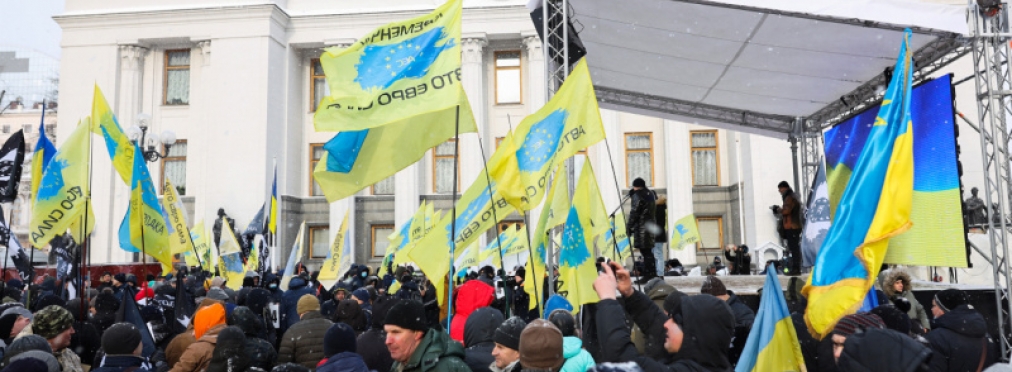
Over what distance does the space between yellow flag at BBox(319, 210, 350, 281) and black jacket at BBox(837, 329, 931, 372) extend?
9870mm

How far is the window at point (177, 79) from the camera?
29.8 metres

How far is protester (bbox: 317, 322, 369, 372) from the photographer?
426 cm

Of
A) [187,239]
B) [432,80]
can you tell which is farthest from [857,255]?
[187,239]

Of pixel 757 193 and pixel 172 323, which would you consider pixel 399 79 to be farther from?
pixel 757 193

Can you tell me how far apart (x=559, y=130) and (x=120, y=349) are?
11.9 ft

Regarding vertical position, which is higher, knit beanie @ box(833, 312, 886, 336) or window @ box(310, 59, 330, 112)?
window @ box(310, 59, 330, 112)

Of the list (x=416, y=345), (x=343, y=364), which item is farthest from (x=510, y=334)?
(x=343, y=364)

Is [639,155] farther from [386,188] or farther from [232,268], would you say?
[232,268]

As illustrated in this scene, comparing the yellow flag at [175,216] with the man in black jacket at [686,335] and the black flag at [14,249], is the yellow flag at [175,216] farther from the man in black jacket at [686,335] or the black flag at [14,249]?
the man in black jacket at [686,335]

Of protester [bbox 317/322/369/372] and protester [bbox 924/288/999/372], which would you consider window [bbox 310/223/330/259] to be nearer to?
protester [bbox 317/322/369/372]

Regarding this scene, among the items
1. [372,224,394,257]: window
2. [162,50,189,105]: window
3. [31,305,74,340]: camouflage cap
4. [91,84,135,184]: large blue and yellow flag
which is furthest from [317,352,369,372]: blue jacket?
[162,50,189,105]: window

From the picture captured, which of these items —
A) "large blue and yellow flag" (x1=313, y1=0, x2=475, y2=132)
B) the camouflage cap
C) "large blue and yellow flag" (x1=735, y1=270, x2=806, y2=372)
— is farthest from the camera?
"large blue and yellow flag" (x1=313, y1=0, x2=475, y2=132)

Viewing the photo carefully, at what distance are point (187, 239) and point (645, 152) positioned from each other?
1947 centimetres

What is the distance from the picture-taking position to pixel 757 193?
22.2 metres
